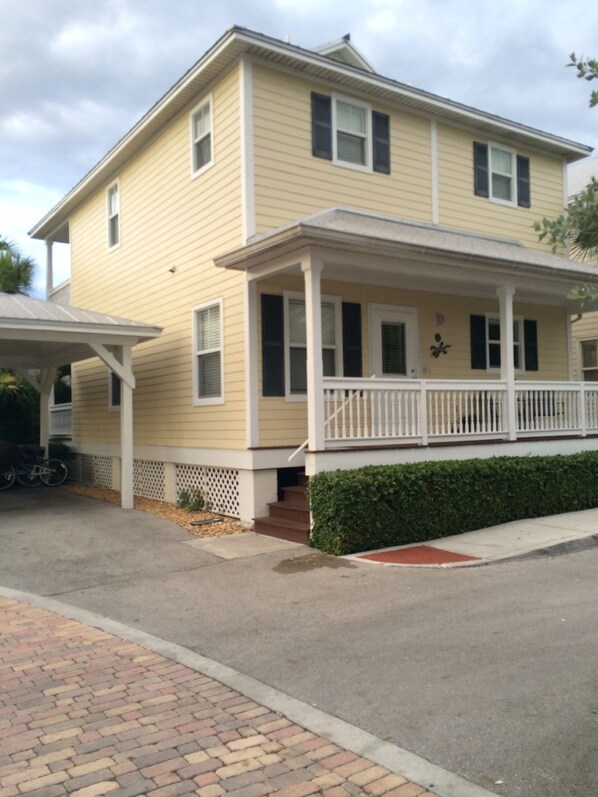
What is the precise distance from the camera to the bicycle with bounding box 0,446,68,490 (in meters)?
16.2

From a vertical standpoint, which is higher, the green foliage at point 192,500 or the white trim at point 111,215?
the white trim at point 111,215

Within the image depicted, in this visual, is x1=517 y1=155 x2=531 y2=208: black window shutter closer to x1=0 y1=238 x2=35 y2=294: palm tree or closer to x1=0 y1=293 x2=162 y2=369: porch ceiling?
x1=0 y1=293 x2=162 y2=369: porch ceiling

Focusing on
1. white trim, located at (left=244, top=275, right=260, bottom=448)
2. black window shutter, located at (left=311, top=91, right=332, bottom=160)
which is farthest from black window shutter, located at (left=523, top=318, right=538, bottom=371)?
white trim, located at (left=244, top=275, right=260, bottom=448)

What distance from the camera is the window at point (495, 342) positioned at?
14.2 meters

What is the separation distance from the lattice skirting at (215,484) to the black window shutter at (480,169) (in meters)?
7.52

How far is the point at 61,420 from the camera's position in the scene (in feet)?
64.5

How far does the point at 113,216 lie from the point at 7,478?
625cm

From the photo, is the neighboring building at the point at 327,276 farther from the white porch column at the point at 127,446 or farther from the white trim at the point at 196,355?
the white porch column at the point at 127,446

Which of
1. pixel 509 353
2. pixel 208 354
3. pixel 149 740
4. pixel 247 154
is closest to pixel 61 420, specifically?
pixel 208 354

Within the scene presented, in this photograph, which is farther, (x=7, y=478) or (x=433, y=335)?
(x=7, y=478)

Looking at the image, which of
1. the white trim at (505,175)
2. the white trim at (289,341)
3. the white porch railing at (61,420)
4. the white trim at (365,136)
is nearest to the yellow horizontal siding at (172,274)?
the white trim at (289,341)

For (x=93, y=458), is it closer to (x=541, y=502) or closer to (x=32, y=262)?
(x=32, y=262)

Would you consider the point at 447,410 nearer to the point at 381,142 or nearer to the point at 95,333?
the point at 381,142

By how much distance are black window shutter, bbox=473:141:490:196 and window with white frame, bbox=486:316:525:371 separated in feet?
8.28
